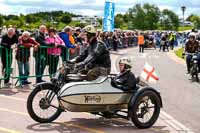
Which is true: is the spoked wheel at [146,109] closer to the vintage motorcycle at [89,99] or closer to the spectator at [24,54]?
the vintage motorcycle at [89,99]

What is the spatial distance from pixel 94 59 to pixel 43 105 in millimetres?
1261

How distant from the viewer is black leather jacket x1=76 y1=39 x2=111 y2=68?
9.38m

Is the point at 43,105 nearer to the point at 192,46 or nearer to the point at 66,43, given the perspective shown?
the point at 66,43

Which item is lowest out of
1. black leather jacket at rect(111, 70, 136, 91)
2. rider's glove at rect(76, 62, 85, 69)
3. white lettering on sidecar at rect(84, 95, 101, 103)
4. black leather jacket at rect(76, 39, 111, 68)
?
white lettering on sidecar at rect(84, 95, 101, 103)

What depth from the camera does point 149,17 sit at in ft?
394

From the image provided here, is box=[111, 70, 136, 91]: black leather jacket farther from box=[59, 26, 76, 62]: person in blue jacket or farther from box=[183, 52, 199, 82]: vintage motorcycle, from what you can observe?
box=[183, 52, 199, 82]: vintage motorcycle

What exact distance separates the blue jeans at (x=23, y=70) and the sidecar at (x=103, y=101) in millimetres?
5271

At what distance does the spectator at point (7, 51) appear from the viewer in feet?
46.4

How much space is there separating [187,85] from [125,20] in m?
106

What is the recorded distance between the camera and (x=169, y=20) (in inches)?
4451

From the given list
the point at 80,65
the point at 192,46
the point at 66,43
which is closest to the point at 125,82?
the point at 80,65

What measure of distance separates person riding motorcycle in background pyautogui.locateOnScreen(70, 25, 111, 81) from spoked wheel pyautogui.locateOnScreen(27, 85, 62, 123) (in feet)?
2.39

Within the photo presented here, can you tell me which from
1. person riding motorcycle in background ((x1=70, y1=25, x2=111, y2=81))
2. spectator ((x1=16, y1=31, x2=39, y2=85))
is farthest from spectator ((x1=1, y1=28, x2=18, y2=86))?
person riding motorcycle in background ((x1=70, y1=25, x2=111, y2=81))

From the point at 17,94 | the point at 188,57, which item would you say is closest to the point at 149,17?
the point at 188,57
